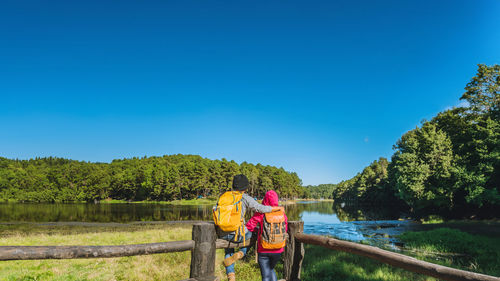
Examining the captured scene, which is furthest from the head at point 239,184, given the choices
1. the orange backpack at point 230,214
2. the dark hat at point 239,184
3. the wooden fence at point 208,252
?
the wooden fence at point 208,252

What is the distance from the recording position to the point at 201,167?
325ft

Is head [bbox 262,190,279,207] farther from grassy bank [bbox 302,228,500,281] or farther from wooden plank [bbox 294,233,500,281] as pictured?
grassy bank [bbox 302,228,500,281]

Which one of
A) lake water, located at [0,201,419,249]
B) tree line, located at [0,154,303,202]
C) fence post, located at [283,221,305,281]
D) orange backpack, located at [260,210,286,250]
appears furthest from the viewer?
tree line, located at [0,154,303,202]

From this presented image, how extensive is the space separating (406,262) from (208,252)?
2.66m

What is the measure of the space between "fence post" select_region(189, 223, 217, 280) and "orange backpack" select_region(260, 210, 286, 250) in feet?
2.73

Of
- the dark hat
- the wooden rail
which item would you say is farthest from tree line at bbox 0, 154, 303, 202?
the dark hat

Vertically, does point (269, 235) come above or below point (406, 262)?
above

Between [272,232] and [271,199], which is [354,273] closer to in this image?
[272,232]

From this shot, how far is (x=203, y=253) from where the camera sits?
12.8ft

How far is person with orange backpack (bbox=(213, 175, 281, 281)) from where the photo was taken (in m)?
4.08

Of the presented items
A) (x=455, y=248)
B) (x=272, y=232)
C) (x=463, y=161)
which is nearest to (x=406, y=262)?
(x=272, y=232)

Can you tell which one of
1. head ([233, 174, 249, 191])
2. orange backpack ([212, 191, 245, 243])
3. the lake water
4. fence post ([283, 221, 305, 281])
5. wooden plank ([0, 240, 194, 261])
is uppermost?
head ([233, 174, 249, 191])

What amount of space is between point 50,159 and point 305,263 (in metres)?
203

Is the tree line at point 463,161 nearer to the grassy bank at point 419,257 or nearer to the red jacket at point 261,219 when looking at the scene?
the grassy bank at point 419,257
